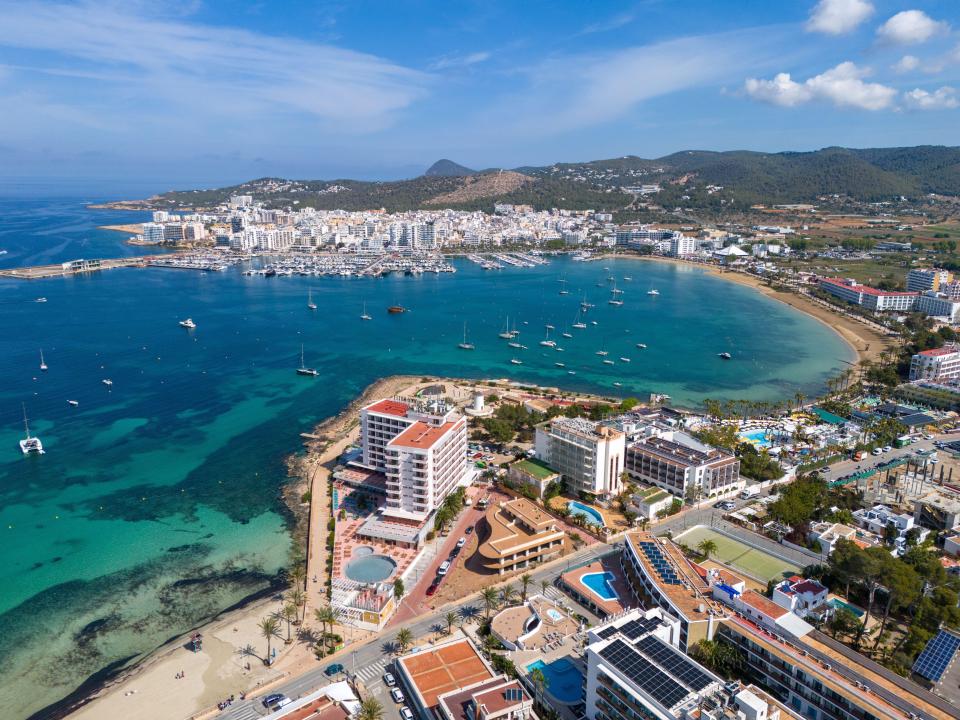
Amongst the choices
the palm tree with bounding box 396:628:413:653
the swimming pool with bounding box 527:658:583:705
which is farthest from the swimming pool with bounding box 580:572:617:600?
the palm tree with bounding box 396:628:413:653

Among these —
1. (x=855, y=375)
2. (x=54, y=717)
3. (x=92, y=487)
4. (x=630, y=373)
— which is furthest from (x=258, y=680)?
(x=855, y=375)

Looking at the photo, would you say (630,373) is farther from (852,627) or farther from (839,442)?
(852,627)

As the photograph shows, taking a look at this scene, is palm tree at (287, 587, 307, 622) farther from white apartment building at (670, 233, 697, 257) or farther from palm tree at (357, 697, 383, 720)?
white apartment building at (670, 233, 697, 257)

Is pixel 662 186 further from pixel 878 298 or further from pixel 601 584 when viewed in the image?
pixel 601 584

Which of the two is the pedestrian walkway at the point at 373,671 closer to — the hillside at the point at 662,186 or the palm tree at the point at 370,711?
the palm tree at the point at 370,711

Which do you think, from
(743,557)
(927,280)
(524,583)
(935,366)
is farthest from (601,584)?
(927,280)

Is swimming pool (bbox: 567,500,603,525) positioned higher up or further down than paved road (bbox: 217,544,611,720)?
higher up

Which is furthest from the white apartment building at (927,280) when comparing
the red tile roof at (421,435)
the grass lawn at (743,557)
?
the red tile roof at (421,435)
